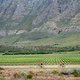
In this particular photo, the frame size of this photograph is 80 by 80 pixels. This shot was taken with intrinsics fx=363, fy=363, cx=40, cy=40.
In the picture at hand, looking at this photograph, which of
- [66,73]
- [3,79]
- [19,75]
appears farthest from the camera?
[66,73]

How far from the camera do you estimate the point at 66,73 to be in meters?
53.8

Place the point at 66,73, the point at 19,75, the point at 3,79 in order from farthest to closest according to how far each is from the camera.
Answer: the point at 66,73 → the point at 19,75 → the point at 3,79

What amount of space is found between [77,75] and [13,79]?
10.8m

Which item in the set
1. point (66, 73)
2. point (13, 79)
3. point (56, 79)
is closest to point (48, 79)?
point (56, 79)

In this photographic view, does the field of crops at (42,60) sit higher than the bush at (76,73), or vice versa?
the field of crops at (42,60)

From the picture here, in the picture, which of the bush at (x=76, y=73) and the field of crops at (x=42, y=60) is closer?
the bush at (x=76, y=73)

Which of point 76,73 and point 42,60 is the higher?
point 42,60

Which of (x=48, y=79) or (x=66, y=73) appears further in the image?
(x=66, y=73)

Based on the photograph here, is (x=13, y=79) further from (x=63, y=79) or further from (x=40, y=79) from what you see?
(x=63, y=79)

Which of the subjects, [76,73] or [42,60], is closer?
[76,73]

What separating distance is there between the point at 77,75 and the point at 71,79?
19.2 feet

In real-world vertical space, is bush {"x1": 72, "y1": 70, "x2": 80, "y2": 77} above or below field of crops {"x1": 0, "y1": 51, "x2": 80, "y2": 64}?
below

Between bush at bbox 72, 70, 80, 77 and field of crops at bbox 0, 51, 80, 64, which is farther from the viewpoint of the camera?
field of crops at bbox 0, 51, 80, 64

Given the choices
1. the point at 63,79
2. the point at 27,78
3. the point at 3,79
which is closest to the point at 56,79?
the point at 63,79
